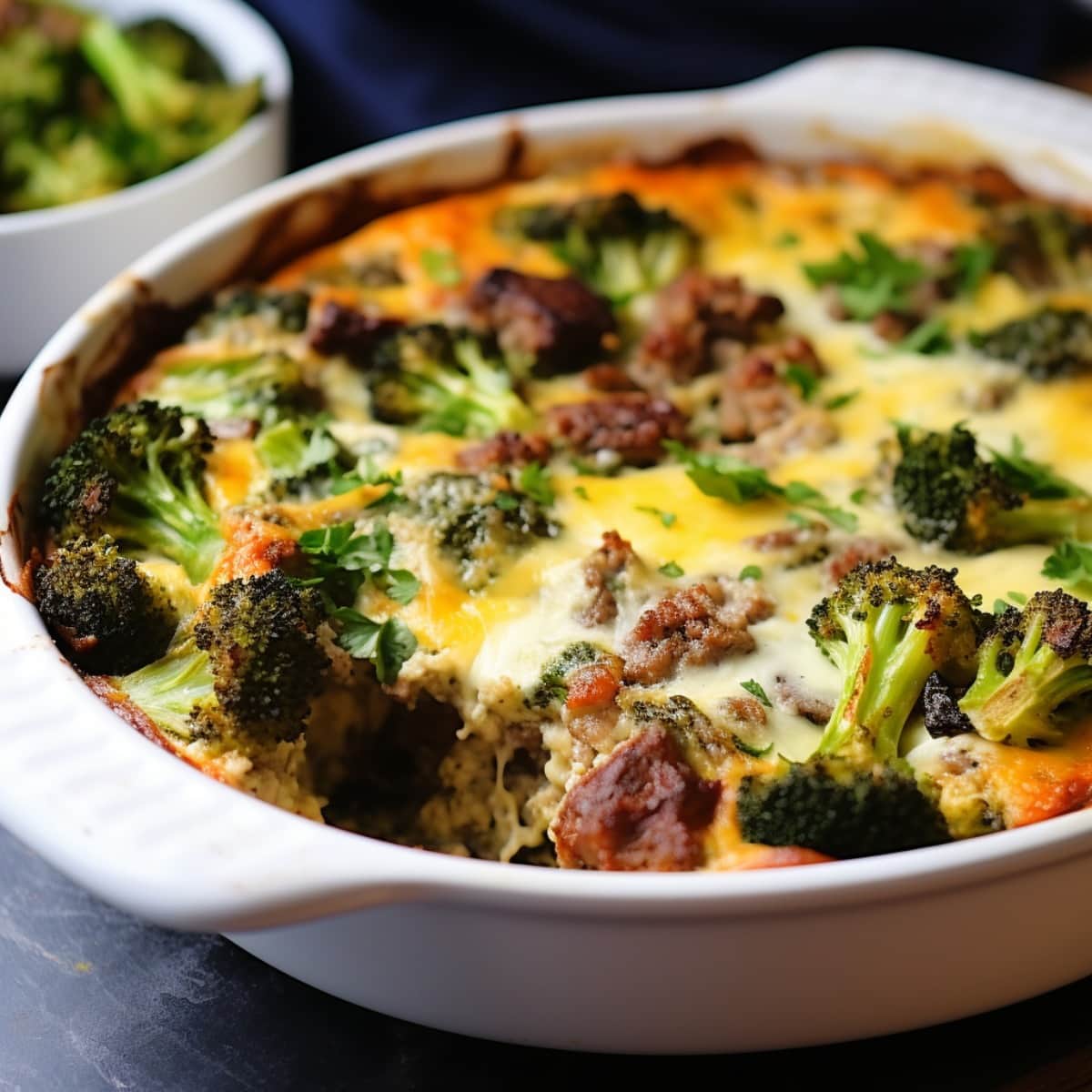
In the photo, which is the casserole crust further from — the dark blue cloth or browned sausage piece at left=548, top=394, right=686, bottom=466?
the dark blue cloth

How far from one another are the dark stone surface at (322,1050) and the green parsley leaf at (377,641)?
19.4 inches

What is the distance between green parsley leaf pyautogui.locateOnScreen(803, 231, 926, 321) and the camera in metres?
3.29

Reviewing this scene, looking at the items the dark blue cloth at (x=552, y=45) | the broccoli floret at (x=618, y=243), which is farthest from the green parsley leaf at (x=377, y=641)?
→ the dark blue cloth at (x=552, y=45)

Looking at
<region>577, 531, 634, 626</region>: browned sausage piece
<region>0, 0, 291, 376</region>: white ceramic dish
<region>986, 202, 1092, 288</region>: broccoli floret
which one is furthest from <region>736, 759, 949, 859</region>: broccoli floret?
<region>0, 0, 291, 376</region>: white ceramic dish

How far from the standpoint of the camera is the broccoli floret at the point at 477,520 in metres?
2.53

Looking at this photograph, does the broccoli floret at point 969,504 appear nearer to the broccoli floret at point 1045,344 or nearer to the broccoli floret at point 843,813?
the broccoli floret at point 1045,344

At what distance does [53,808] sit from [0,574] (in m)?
0.61

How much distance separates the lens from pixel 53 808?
1854mm

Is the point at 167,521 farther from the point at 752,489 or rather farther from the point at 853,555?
the point at 853,555

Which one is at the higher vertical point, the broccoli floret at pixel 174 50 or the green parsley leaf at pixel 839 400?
the green parsley leaf at pixel 839 400

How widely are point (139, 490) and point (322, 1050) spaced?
39.5 inches

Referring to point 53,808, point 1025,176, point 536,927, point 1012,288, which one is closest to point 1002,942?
point 536,927

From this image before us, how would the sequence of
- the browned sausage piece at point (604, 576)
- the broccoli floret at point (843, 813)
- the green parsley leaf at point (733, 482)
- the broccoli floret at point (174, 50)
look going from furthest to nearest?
the broccoli floret at point (174, 50)
the green parsley leaf at point (733, 482)
the browned sausage piece at point (604, 576)
the broccoli floret at point (843, 813)

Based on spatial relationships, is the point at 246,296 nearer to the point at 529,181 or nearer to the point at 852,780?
the point at 529,181
